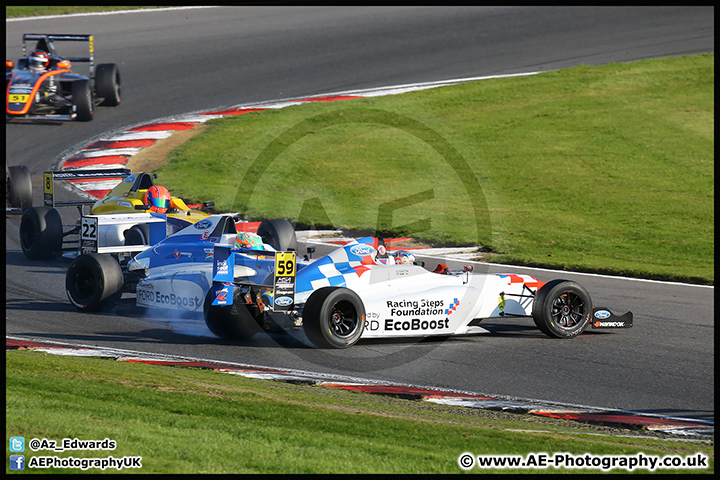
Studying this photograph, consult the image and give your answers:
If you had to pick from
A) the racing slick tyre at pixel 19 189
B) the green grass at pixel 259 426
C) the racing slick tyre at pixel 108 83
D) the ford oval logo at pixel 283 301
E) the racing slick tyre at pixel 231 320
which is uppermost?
the racing slick tyre at pixel 108 83

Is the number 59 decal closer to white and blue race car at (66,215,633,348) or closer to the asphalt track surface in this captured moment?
white and blue race car at (66,215,633,348)

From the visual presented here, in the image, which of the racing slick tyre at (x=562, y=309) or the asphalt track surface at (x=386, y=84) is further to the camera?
the racing slick tyre at (x=562, y=309)

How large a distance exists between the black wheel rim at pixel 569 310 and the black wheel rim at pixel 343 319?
2.60 meters

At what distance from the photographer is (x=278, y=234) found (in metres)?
13.2

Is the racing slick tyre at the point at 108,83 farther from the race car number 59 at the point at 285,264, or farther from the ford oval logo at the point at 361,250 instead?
the race car number 59 at the point at 285,264

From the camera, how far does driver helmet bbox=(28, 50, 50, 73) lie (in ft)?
71.3

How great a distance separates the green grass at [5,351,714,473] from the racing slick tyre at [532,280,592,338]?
3.08m

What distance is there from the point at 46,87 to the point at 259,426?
17627mm

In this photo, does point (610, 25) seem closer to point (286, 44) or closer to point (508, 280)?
point (286, 44)

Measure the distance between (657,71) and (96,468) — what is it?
27749 millimetres

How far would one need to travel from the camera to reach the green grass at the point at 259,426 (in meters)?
5.72

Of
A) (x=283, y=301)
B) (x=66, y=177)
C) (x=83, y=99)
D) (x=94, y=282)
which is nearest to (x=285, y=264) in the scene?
(x=283, y=301)

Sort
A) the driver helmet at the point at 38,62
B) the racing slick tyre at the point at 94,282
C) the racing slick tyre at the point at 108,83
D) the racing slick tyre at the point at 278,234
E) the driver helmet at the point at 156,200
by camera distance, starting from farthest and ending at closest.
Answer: the racing slick tyre at the point at 108,83
the driver helmet at the point at 38,62
the driver helmet at the point at 156,200
the racing slick tyre at the point at 278,234
the racing slick tyre at the point at 94,282

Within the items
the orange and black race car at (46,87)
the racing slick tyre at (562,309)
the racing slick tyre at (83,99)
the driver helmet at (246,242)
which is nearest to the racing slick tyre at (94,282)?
the driver helmet at (246,242)
